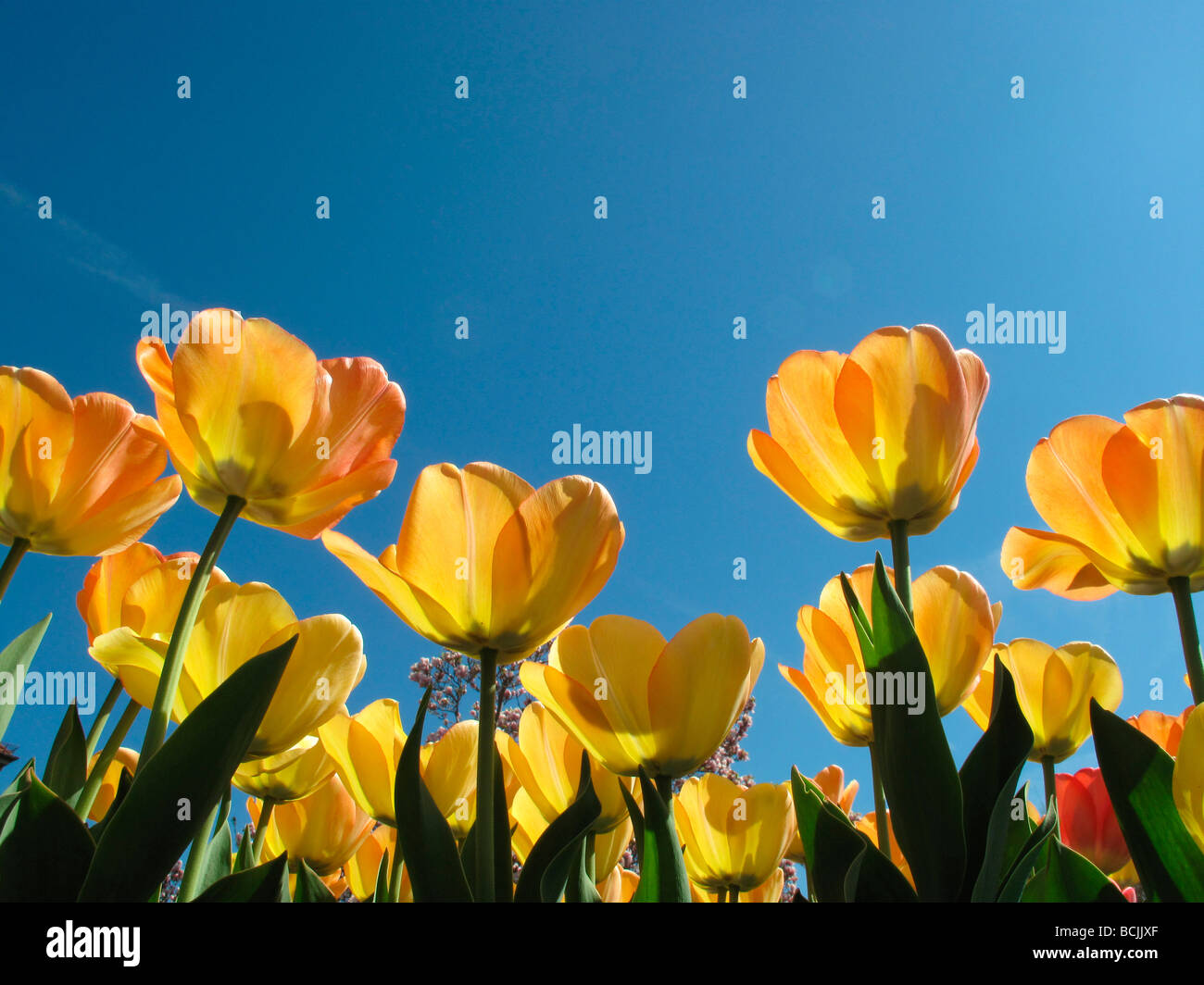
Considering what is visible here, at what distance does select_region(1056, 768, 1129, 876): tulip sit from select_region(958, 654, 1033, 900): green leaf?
2.48ft

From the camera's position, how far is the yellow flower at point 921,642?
1143mm

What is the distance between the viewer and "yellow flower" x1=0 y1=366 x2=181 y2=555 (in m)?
1.03

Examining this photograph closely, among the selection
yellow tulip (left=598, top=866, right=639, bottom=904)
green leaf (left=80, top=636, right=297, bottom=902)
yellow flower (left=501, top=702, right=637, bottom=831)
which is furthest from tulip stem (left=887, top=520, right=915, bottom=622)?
yellow tulip (left=598, top=866, right=639, bottom=904)

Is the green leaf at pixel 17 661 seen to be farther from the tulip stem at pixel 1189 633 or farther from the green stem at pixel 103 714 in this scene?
the tulip stem at pixel 1189 633

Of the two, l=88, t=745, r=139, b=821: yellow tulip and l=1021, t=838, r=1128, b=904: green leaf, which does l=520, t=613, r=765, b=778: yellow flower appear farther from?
l=88, t=745, r=139, b=821: yellow tulip

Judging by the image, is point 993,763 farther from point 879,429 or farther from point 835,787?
point 835,787

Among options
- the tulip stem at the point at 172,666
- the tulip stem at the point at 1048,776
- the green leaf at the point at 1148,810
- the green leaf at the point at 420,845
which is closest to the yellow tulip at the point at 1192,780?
the green leaf at the point at 1148,810

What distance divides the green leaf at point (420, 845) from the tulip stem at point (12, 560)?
1.78ft

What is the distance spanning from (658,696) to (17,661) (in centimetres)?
97

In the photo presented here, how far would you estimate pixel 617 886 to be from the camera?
1.62m

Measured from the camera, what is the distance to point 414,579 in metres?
0.96

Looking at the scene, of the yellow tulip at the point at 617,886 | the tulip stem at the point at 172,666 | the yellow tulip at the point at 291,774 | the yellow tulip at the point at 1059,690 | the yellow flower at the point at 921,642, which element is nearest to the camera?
the tulip stem at the point at 172,666

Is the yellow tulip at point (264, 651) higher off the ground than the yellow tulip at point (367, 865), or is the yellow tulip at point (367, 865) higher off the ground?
the yellow tulip at point (264, 651)

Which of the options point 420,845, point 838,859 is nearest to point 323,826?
point 420,845
